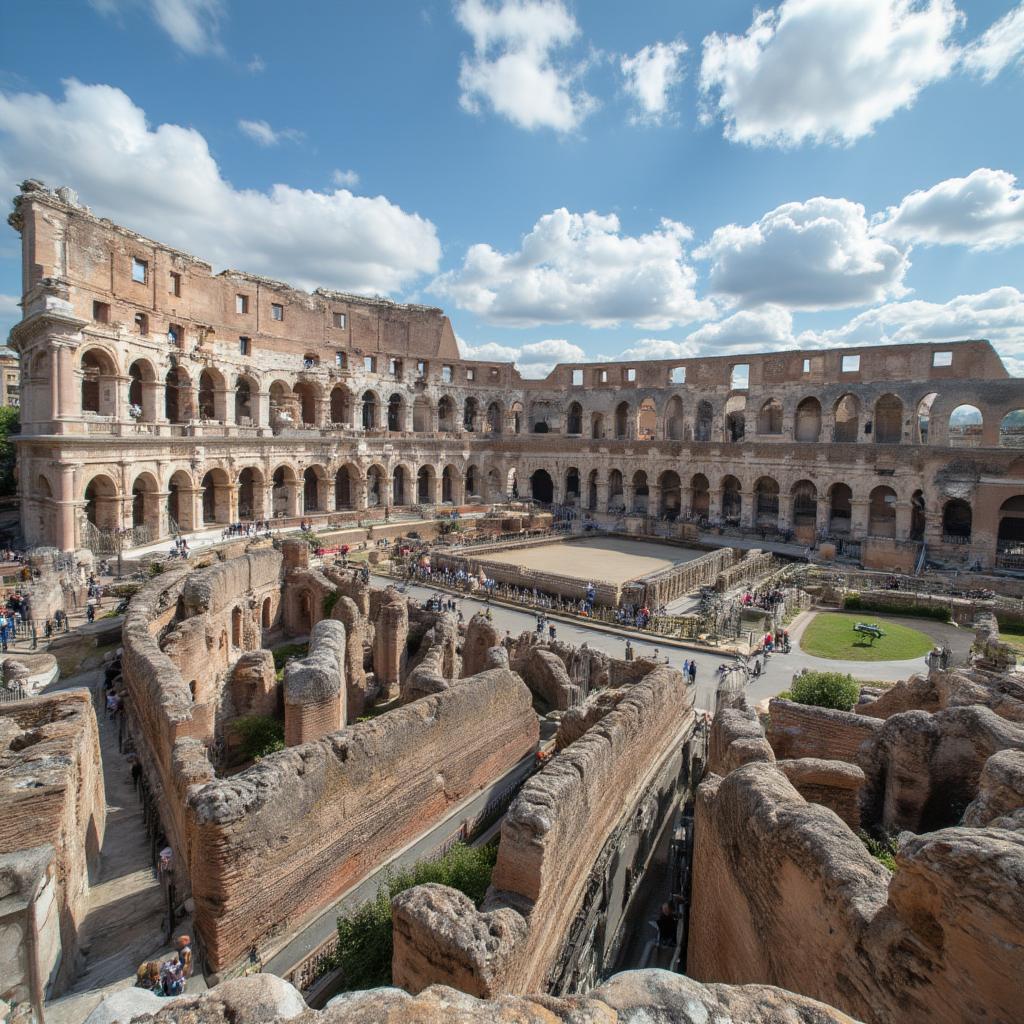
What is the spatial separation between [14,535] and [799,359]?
145 feet

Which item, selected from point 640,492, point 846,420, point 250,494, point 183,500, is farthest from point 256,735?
point 846,420

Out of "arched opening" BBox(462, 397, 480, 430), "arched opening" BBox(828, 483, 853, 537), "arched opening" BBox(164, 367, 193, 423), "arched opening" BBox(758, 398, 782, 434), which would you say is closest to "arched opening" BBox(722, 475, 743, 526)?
"arched opening" BBox(758, 398, 782, 434)

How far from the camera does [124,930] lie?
6.85 m

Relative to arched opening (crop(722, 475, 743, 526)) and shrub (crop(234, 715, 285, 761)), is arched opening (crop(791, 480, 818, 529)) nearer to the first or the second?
arched opening (crop(722, 475, 743, 526))

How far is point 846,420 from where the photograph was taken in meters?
41.2

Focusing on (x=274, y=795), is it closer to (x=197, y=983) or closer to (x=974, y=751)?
(x=197, y=983)

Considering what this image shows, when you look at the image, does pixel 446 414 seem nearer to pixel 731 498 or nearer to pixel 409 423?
pixel 409 423

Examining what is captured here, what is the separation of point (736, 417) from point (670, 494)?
26.1 ft

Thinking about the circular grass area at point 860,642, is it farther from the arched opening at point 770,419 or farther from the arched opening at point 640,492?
the arched opening at point 640,492

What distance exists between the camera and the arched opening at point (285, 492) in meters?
36.5

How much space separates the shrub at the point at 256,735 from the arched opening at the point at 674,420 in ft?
128

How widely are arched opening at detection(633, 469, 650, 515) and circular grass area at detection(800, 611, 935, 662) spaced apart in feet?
77.5

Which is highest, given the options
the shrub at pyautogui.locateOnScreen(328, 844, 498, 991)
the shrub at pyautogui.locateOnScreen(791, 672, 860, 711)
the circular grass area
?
the shrub at pyautogui.locateOnScreen(791, 672, 860, 711)

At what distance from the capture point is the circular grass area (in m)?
18.5
